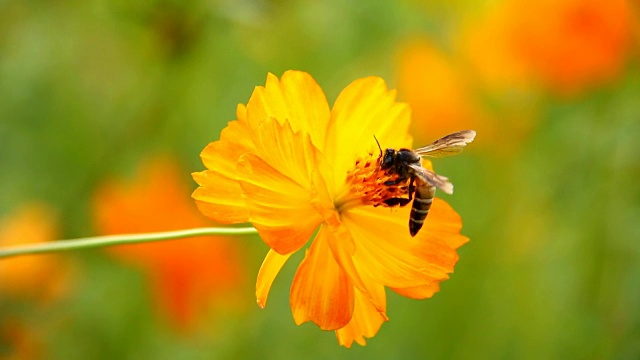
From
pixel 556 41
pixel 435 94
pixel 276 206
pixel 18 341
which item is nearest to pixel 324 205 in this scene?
pixel 276 206

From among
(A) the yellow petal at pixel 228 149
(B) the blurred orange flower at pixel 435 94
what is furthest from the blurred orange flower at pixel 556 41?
(A) the yellow petal at pixel 228 149

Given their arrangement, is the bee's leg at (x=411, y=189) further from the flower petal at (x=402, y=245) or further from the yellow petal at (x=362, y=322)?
the yellow petal at (x=362, y=322)

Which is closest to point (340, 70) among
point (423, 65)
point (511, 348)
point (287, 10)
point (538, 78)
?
point (423, 65)

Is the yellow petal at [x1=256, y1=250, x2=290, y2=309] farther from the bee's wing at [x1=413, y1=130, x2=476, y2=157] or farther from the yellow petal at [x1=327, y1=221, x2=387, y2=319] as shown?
the bee's wing at [x1=413, y1=130, x2=476, y2=157]

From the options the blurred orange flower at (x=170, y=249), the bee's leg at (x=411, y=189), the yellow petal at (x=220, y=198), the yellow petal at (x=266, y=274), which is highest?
the blurred orange flower at (x=170, y=249)

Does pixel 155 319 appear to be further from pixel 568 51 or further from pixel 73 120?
pixel 568 51

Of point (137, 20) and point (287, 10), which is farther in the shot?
point (287, 10)

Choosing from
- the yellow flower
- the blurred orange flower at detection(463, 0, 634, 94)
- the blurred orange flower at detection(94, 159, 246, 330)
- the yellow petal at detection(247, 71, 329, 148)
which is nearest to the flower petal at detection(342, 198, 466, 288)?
the yellow flower
